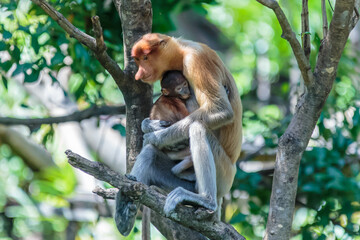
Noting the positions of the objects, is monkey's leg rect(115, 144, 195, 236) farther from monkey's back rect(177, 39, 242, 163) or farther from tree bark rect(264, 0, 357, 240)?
tree bark rect(264, 0, 357, 240)

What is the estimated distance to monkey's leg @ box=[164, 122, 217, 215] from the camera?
12.4 ft

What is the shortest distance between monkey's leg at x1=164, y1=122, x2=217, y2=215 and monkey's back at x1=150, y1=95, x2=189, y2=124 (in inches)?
19.1

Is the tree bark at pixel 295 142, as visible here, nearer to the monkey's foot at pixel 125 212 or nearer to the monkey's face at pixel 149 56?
the monkey's foot at pixel 125 212

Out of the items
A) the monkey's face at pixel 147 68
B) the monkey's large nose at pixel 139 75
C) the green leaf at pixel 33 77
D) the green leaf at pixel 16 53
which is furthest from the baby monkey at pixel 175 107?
the green leaf at pixel 16 53

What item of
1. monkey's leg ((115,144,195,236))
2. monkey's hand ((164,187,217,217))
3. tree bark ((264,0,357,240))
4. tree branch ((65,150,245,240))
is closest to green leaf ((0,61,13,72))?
monkey's leg ((115,144,195,236))

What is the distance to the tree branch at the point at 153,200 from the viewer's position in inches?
130

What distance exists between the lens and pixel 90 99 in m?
6.11

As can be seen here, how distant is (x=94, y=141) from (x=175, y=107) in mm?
3028

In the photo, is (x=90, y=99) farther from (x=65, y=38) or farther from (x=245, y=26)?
(x=245, y=26)

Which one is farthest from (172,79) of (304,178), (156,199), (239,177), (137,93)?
(304,178)

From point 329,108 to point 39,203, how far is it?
4.02 m

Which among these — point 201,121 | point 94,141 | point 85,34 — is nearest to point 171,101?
point 201,121

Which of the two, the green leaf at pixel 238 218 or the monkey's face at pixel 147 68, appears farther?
the green leaf at pixel 238 218

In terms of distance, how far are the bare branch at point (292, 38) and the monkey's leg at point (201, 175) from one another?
2.80 feet
